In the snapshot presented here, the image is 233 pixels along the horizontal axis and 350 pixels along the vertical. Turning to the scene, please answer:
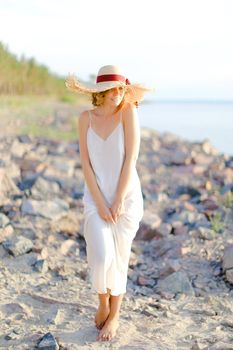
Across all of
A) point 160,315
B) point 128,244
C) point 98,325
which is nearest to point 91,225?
point 128,244

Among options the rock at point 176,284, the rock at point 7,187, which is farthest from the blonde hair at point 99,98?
the rock at point 7,187

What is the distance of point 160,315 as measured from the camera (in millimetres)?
5043

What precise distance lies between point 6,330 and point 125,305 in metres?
0.97

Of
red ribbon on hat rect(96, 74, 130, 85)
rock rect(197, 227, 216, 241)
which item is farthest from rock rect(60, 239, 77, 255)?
red ribbon on hat rect(96, 74, 130, 85)

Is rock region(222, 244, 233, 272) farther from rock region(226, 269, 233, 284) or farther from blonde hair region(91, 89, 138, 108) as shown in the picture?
blonde hair region(91, 89, 138, 108)

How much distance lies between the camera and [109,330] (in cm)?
449

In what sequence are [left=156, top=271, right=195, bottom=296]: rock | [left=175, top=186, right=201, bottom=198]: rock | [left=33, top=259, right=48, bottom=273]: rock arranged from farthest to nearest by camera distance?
[left=175, top=186, right=201, bottom=198]: rock → [left=33, top=259, right=48, bottom=273]: rock → [left=156, top=271, right=195, bottom=296]: rock

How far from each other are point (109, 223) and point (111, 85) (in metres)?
0.82

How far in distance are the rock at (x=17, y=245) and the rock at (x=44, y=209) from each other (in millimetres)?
1053

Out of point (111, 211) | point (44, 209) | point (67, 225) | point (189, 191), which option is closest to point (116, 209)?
point (111, 211)

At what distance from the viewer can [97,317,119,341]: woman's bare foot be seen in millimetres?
4469

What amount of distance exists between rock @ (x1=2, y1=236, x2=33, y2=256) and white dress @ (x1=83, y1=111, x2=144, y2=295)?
168 cm

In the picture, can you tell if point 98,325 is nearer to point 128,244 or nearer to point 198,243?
point 128,244

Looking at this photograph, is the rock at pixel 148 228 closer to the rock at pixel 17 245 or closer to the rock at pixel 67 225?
the rock at pixel 67 225
